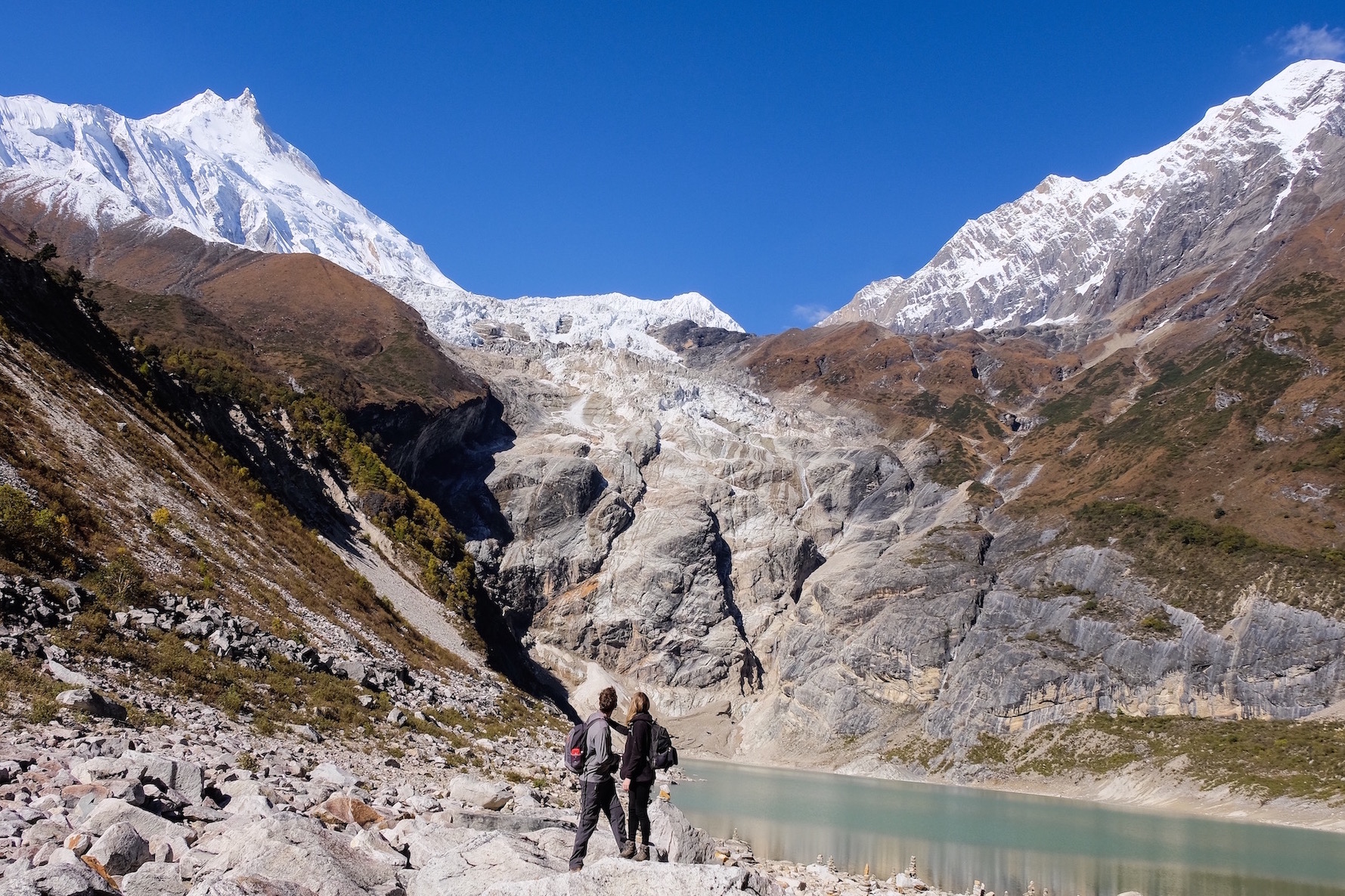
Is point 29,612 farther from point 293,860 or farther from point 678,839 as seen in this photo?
point 678,839

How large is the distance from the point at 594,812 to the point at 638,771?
34.2 inches

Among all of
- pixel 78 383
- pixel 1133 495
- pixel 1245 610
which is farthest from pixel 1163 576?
pixel 78 383

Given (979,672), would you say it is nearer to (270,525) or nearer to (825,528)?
(825,528)

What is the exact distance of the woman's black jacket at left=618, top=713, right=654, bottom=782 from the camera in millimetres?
14086

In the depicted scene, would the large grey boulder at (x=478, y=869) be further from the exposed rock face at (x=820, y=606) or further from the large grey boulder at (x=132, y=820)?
the exposed rock face at (x=820, y=606)

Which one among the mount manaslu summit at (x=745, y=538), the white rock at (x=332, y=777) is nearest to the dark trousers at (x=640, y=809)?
the white rock at (x=332, y=777)

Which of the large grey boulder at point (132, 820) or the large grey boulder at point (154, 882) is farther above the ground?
the large grey boulder at point (132, 820)

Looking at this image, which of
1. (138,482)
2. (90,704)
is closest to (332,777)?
(90,704)

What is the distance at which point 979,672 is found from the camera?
130 m

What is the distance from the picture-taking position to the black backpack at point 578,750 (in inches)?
556

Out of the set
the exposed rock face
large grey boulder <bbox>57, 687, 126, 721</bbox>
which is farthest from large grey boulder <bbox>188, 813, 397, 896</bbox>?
the exposed rock face

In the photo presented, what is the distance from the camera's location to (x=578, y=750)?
1424cm

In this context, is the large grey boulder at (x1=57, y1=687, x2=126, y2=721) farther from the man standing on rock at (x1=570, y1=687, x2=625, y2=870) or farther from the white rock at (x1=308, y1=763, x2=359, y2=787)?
the man standing on rock at (x1=570, y1=687, x2=625, y2=870)

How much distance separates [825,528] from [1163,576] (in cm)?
6431
